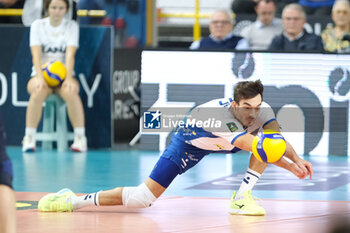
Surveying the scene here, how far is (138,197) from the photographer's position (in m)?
6.59

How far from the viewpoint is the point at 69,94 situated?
1145 cm

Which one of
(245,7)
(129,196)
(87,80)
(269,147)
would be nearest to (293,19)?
(245,7)

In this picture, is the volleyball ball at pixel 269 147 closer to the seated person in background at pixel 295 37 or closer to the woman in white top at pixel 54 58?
the seated person in background at pixel 295 37

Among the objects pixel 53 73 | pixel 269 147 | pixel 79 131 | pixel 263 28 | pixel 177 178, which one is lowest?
pixel 177 178

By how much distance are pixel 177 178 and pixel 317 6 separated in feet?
21.0

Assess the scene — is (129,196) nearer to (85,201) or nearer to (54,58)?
(85,201)

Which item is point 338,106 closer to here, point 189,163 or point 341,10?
point 341,10

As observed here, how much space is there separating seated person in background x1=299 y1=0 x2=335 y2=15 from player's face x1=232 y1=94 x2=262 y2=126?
8.22 metres

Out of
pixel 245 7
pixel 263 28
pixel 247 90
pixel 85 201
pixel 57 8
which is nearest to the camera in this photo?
pixel 247 90

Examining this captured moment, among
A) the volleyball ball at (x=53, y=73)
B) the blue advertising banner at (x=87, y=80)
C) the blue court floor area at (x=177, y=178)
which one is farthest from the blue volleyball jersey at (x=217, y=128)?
the blue advertising banner at (x=87, y=80)

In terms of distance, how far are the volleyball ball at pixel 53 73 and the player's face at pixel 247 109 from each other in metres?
5.42

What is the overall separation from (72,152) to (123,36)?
3591 millimetres

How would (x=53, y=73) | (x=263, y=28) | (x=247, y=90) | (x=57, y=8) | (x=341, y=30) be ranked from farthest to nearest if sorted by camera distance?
1. (x=263, y=28)
2. (x=341, y=30)
3. (x=57, y=8)
4. (x=53, y=73)
5. (x=247, y=90)

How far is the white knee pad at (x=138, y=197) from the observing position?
659cm
